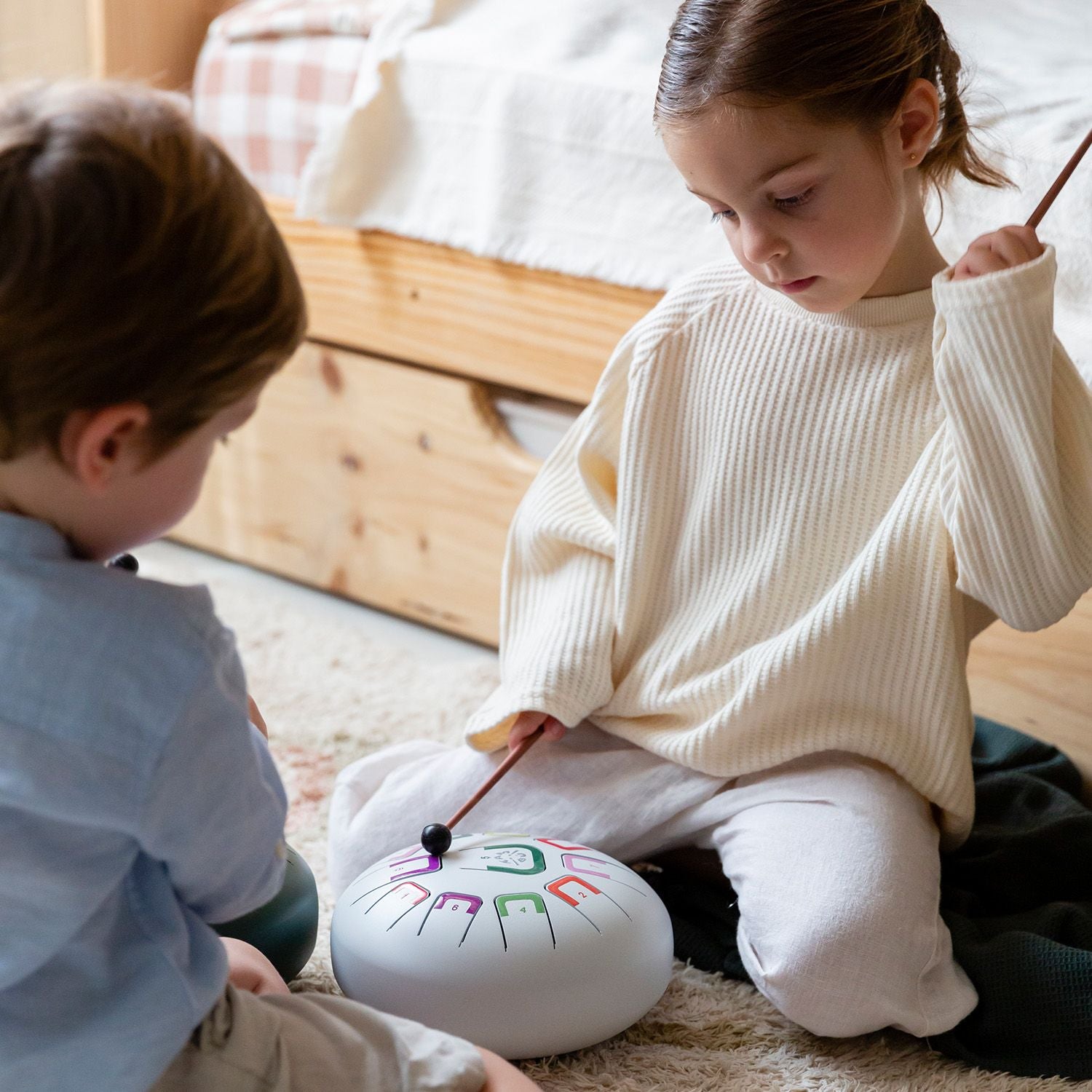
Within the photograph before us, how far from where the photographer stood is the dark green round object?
0.86 metres

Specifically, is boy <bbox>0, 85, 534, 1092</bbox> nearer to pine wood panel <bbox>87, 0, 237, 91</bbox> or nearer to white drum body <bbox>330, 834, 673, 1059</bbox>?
white drum body <bbox>330, 834, 673, 1059</bbox>

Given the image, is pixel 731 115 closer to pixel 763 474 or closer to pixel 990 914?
pixel 763 474

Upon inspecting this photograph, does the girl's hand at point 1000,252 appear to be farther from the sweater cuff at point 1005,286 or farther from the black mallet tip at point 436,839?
the black mallet tip at point 436,839

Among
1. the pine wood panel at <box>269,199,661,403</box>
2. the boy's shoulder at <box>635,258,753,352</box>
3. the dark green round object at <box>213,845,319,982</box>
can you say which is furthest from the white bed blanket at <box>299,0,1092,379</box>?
the dark green round object at <box>213,845,319,982</box>

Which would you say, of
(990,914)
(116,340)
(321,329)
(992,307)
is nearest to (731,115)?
(992,307)

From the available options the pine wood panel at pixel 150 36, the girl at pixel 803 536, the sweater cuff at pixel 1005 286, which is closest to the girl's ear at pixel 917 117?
the girl at pixel 803 536

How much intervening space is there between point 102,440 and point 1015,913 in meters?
0.75

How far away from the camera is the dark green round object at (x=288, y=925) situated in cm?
86

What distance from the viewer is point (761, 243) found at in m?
0.87

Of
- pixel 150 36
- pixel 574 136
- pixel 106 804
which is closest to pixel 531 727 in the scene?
pixel 106 804

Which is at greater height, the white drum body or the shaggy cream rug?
the white drum body

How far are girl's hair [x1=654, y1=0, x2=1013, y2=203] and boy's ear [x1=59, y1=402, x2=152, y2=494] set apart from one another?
0.45 metres

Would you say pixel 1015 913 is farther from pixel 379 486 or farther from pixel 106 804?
pixel 379 486

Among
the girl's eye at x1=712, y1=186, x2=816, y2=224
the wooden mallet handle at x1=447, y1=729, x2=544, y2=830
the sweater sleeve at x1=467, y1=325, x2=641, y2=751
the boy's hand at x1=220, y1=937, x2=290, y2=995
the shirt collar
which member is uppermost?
the girl's eye at x1=712, y1=186, x2=816, y2=224
